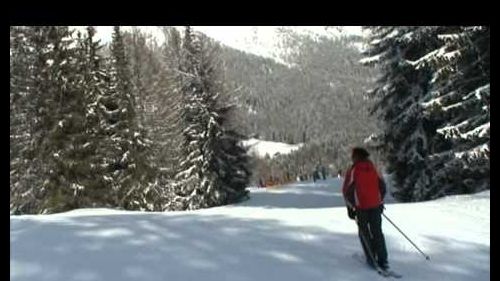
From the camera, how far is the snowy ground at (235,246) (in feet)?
36.2

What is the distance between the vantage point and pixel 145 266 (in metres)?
11.3

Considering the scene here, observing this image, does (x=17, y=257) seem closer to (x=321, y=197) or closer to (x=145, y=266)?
(x=145, y=266)

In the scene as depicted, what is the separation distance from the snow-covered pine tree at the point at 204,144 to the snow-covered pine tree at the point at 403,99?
11086mm

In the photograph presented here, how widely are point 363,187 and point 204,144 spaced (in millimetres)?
29656

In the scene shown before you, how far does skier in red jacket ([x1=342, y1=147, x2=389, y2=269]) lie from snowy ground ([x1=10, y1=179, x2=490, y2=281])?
428 mm

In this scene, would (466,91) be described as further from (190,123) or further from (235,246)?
(190,123)

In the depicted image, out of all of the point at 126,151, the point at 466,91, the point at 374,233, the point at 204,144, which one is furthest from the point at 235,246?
the point at 204,144

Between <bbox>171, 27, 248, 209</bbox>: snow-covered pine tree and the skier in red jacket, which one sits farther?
<bbox>171, 27, 248, 209</bbox>: snow-covered pine tree

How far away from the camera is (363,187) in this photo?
11195 millimetres

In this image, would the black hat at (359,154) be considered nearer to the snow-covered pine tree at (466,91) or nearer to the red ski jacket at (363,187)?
the red ski jacket at (363,187)

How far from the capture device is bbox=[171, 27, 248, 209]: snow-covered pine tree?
4003 centimetres

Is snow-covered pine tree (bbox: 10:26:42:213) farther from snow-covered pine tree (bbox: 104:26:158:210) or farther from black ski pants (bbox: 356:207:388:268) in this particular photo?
black ski pants (bbox: 356:207:388:268)

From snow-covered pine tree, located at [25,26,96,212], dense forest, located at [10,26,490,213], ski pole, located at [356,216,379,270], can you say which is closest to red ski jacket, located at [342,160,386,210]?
ski pole, located at [356,216,379,270]
